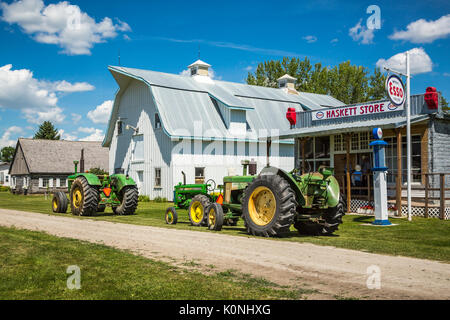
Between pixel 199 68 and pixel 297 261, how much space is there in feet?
91.8

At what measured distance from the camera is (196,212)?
13.9 metres

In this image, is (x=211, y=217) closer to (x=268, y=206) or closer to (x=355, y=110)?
(x=268, y=206)

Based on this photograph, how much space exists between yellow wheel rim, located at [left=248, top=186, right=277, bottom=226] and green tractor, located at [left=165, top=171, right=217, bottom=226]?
210 cm

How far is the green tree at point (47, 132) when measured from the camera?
71.0m

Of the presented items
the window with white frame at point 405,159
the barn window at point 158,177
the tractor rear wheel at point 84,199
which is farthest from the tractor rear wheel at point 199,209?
the barn window at point 158,177

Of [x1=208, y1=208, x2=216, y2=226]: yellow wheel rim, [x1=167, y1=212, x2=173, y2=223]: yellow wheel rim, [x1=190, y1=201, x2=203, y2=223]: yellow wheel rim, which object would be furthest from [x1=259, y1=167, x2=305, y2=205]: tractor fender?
[x1=167, y1=212, x2=173, y2=223]: yellow wheel rim

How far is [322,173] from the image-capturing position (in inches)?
444

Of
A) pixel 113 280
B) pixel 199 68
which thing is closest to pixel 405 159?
pixel 113 280

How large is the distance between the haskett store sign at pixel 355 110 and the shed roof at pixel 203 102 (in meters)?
8.33

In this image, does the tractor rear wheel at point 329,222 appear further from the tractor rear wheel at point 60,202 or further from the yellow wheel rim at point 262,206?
the tractor rear wheel at point 60,202

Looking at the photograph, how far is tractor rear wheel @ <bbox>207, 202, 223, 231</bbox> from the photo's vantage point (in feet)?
A: 40.7

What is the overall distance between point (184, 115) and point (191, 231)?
664 inches

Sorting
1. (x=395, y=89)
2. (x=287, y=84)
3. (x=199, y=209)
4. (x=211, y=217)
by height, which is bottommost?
(x=211, y=217)
